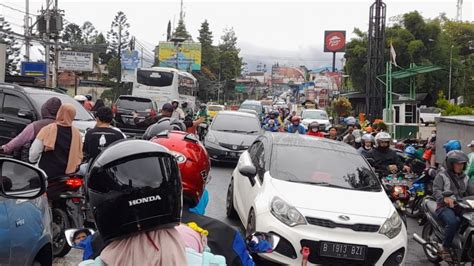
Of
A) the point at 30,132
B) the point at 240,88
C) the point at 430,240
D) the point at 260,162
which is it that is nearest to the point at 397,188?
the point at 430,240

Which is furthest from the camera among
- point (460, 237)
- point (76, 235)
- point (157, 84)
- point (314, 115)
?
point (157, 84)

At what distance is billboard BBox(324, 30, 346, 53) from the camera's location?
248ft

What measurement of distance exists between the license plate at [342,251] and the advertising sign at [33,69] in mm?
31003

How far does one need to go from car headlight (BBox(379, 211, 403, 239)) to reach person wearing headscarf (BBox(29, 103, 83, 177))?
3.48 metres

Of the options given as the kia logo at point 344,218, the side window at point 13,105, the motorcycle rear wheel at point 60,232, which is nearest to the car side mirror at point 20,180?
the motorcycle rear wheel at point 60,232

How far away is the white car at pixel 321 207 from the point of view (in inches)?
222

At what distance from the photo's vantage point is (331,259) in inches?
220

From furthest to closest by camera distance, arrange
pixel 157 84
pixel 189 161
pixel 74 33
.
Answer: pixel 74 33 < pixel 157 84 < pixel 189 161

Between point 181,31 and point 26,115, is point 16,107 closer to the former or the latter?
point 26,115

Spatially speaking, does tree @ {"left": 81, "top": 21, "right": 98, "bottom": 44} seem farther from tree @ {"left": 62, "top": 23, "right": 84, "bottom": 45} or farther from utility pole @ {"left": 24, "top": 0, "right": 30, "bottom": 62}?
utility pole @ {"left": 24, "top": 0, "right": 30, "bottom": 62}

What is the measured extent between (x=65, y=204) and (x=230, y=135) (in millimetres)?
9308

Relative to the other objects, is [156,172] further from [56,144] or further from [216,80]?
[216,80]

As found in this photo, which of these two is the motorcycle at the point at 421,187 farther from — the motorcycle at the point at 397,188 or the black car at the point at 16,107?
the black car at the point at 16,107

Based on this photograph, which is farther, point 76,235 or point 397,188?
point 397,188
